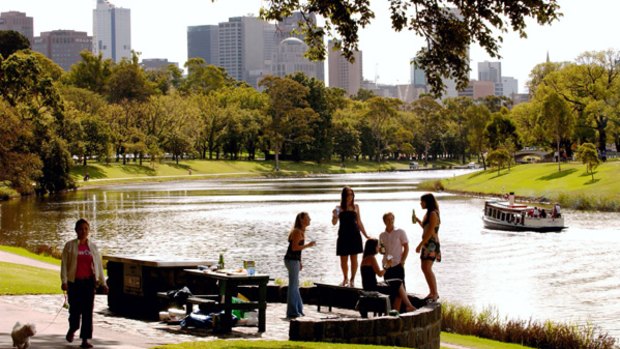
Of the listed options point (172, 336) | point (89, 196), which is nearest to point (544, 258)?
point (172, 336)

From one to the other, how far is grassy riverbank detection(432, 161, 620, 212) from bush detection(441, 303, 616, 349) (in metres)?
45.5

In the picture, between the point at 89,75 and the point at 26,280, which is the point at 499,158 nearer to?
the point at 26,280

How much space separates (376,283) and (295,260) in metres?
1.61

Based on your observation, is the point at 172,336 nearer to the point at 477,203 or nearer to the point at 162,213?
the point at 162,213

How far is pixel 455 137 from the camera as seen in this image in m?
193

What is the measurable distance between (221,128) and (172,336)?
137 meters

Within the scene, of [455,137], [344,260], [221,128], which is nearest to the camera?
[344,260]

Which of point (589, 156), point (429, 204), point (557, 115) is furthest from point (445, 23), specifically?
point (557, 115)

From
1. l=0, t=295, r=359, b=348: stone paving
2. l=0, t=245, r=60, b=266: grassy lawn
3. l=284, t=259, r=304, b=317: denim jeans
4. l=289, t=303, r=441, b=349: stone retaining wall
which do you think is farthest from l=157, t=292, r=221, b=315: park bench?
l=0, t=245, r=60, b=266: grassy lawn

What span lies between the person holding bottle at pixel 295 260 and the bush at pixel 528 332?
606 cm

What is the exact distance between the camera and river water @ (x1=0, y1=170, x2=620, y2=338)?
30.9 meters

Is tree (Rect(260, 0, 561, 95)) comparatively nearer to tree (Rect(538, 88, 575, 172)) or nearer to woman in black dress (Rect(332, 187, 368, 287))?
woman in black dress (Rect(332, 187, 368, 287))

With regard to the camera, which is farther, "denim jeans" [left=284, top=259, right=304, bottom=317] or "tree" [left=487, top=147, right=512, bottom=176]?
"tree" [left=487, top=147, right=512, bottom=176]

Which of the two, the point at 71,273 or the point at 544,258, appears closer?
the point at 71,273
